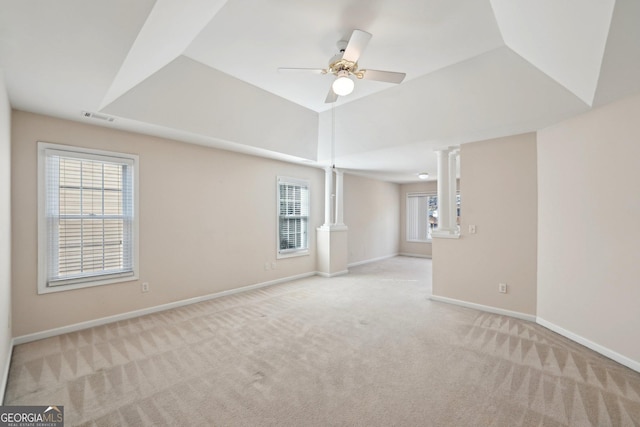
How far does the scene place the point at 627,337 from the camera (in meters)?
2.52

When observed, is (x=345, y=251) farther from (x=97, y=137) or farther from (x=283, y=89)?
(x=97, y=137)

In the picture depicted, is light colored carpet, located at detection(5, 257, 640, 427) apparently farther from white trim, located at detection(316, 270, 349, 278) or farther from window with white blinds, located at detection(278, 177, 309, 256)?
white trim, located at detection(316, 270, 349, 278)

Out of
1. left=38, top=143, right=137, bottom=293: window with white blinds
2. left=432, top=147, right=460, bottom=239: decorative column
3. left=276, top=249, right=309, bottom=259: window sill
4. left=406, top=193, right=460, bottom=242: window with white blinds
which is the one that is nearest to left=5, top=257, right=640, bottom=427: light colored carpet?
left=38, top=143, right=137, bottom=293: window with white blinds

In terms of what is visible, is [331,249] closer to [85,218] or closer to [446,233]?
[446,233]

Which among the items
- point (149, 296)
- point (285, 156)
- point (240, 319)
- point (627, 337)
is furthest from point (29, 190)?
point (627, 337)

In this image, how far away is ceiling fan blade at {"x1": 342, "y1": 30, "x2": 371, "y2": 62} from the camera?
2207mm

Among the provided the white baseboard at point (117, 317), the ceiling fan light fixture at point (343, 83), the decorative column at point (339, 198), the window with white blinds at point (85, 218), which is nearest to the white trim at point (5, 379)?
the white baseboard at point (117, 317)

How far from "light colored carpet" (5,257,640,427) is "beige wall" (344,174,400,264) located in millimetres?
3724

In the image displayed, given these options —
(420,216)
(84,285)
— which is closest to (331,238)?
(420,216)

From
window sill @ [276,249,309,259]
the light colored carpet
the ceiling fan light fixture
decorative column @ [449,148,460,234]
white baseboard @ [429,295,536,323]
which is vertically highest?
the ceiling fan light fixture

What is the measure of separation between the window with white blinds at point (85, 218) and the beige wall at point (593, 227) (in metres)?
5.18

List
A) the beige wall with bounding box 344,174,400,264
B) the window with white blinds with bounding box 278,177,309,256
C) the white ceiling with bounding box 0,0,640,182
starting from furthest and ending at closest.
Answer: the beige wall with bounding box 344,174,400,264 < the window with white blinds with bounding box 278,177,309,256 < the white ceiling with bounding box 0,0,640,182

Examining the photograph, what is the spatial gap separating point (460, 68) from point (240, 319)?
392cm

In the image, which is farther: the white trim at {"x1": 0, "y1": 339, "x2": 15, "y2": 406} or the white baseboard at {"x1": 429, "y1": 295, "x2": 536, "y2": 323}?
the white baseboard at {"x1": 429, "y1": 295, "x2": 536, "y2": 323}
